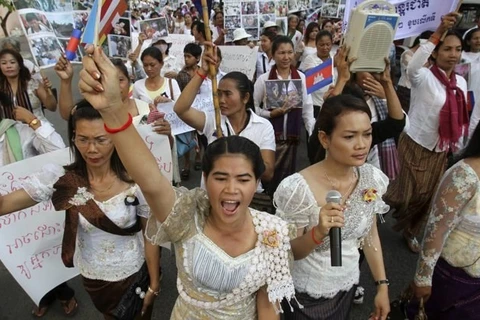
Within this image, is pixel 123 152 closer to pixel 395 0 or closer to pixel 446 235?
pixel 446 235

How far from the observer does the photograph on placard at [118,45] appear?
4.93 m

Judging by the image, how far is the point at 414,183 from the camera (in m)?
3.68

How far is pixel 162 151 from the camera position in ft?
9.17

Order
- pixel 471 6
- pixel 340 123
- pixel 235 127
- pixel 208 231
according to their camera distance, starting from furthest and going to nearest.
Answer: pixel 471 6 < pixel 235 127 < pixel 340 123 < pixel 208 231

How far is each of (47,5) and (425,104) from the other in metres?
3.08

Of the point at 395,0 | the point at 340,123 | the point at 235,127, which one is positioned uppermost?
the point at 395,0

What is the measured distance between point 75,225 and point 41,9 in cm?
160

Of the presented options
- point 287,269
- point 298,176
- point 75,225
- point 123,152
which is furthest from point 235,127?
point 123,152

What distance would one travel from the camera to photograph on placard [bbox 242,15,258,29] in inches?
256

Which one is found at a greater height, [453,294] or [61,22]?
[61,22]

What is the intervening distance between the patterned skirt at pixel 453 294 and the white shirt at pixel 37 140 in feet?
8.81

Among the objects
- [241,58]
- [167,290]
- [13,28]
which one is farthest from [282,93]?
[13,28]

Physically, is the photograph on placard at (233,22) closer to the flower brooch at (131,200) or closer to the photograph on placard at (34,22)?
the photograph on placard at (34,22)

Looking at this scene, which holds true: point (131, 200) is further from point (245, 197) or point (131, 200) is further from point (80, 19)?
point (80, 19)
